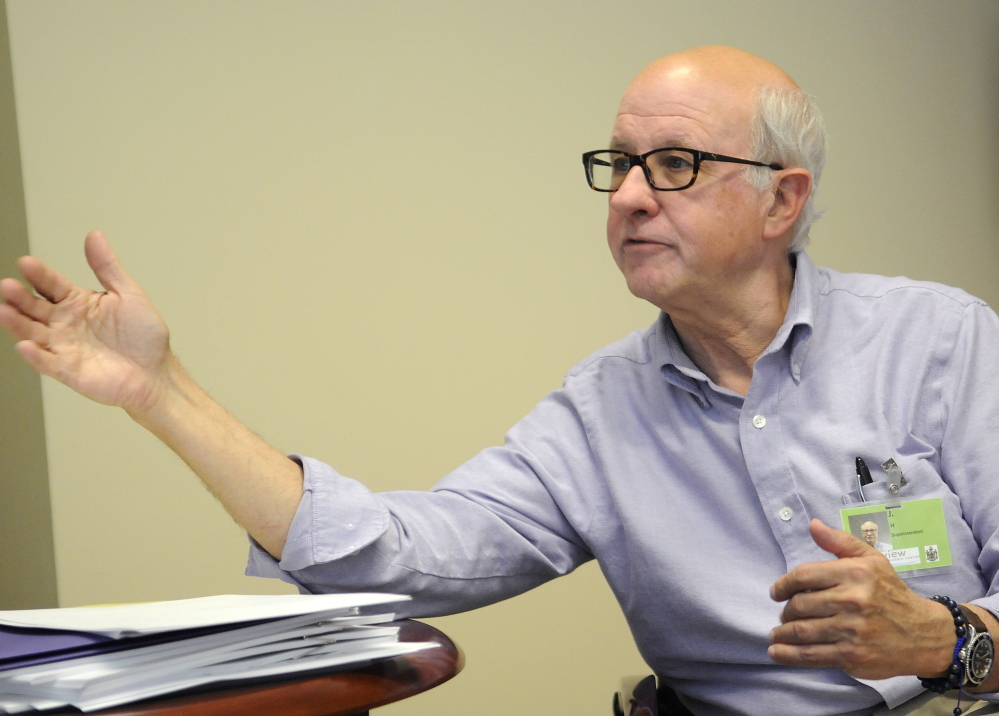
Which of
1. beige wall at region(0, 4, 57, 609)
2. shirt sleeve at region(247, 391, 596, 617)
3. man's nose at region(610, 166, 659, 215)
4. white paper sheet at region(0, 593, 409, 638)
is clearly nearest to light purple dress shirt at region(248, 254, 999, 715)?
shirt sleeve at region(247, 391, 596, 617)

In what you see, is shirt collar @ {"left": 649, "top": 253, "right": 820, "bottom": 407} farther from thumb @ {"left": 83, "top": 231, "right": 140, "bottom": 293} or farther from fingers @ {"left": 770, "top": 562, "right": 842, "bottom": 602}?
thumb @ {"left": 83, "top": 231, "right": 140, "bottom": 293}

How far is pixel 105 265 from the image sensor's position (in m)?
0.98

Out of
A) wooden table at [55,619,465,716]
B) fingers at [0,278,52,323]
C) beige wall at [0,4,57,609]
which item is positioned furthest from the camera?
beige wall at [0,4,57,609]

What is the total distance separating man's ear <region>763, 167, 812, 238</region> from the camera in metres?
1.54

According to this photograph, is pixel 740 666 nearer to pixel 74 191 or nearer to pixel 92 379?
pixel 92 379

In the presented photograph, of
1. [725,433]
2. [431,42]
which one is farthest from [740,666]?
[431,42]

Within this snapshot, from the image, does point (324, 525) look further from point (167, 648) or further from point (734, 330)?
point (734, 330)

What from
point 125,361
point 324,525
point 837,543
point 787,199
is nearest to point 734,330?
point 787,199

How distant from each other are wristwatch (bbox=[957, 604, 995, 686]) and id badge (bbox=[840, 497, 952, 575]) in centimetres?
15

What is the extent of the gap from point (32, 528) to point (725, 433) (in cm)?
168

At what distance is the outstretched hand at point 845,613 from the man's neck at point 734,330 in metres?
0.47

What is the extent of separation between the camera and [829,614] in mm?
1033

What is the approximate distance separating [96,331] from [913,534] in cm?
109

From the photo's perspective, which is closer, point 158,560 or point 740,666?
point 740,666
